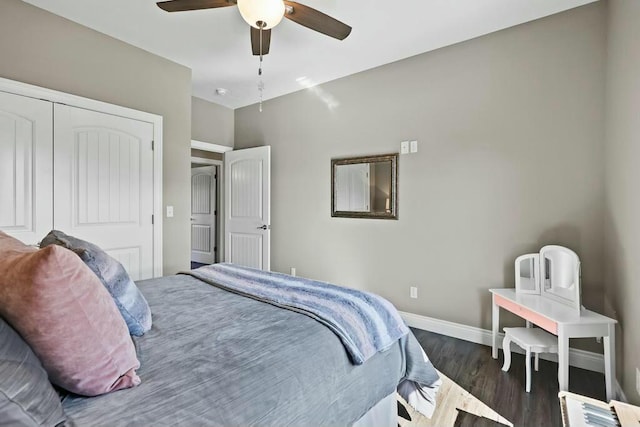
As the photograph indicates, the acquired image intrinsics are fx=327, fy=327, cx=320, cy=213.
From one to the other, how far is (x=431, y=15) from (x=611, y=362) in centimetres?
263

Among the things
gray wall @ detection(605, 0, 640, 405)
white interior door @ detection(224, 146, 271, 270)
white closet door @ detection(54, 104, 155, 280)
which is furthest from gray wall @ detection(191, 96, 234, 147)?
gray wall @ detection(605, 0, 640, 405)

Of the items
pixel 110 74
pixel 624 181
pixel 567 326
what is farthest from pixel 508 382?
pixel 110 74

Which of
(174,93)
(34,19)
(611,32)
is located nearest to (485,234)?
(611,32)

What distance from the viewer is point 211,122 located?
4.65 m

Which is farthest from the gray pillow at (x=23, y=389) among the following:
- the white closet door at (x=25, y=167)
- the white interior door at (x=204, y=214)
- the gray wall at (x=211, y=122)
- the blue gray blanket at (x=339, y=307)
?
the white interior door at (x=204, y=214)

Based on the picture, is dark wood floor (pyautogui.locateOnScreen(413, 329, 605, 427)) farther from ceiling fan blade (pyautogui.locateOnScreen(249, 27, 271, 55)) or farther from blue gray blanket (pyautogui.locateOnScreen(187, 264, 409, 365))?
ceiling fan blade (pyautogui.locateOnScreen(249, 27, 271, 55))

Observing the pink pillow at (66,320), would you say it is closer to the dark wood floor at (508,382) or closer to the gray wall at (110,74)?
the dark wood floor at (508,382)

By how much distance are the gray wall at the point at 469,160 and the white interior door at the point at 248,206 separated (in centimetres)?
54

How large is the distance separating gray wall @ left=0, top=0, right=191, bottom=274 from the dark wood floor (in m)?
2.78

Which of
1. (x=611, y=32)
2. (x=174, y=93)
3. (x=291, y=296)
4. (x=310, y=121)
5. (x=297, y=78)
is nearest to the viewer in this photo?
(x=291, y=296)

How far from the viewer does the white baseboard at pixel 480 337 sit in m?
2.35

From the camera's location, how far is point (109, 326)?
92 cm

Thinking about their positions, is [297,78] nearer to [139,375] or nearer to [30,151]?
[30,151]

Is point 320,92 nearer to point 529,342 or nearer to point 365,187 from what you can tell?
point 365,187
